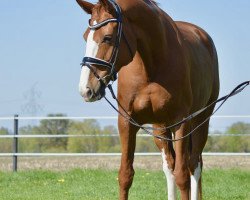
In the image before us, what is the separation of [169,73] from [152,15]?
0.52 meters

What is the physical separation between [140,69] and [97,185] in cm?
440

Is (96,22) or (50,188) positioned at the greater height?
(96,22)

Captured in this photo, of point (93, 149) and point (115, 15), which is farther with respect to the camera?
point (93, 149)

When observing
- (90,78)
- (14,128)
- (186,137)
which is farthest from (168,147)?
(14,128)

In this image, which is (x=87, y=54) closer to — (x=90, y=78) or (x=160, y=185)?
(x=90, y=78)

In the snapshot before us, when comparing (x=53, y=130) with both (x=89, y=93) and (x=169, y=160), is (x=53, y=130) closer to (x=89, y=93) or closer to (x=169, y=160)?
(x=169, y=160)

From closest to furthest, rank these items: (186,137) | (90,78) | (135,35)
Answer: (90,78), (135,35), (186,137)

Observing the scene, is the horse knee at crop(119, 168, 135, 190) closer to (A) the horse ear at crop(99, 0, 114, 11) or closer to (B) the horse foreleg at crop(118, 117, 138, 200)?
(B) the horse foreleg at crop(118, 117, 138, 200)

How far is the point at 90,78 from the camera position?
4.98 meters

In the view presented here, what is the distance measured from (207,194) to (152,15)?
149 inches

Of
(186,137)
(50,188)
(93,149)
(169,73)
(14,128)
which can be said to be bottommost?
(93,149)

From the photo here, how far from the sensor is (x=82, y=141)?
22.8m

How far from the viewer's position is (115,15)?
520 cm

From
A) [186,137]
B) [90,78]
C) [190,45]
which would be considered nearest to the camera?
[90,78]
